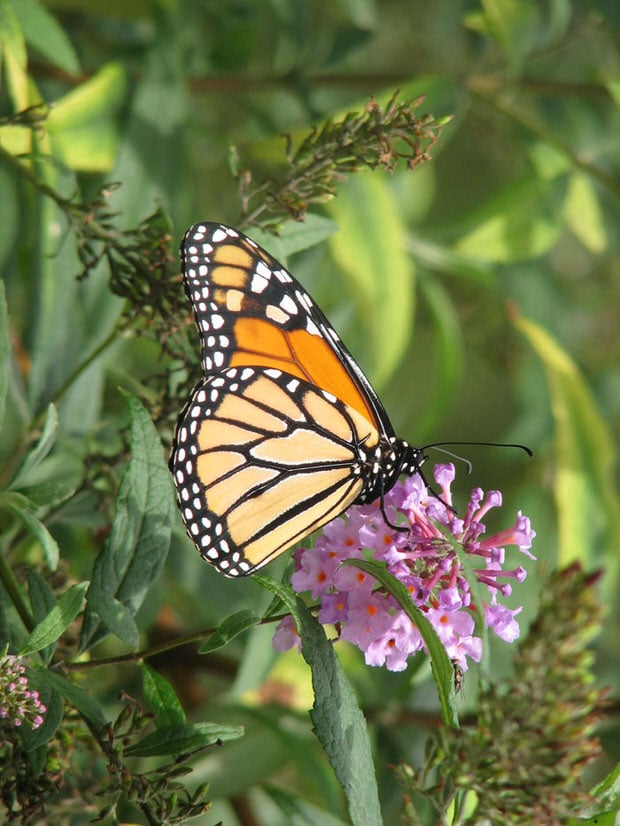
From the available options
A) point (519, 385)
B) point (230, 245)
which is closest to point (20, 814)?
point (230, 245)

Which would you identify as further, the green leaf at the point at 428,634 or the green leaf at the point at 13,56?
the green leaf at the point at 13,56

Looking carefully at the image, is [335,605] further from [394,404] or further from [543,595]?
[394,404]

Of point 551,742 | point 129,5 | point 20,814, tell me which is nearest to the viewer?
point 551,742

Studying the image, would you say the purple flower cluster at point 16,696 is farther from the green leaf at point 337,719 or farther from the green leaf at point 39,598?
the green leaf at point 337,719

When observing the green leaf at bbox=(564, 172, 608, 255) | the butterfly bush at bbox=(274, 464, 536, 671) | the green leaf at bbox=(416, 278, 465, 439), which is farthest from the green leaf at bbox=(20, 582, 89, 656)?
the green leaf at bbox=(564, 172, 608, 255)

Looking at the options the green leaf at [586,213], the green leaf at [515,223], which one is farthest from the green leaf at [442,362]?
the green leaf at [586,213]

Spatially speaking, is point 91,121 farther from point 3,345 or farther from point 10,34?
point 3,345
